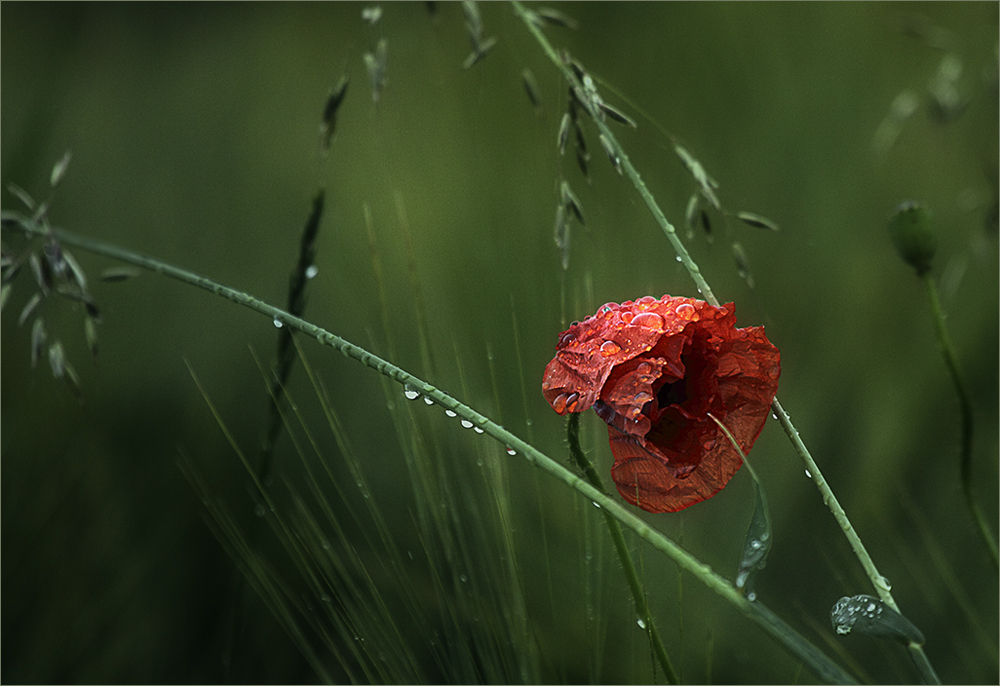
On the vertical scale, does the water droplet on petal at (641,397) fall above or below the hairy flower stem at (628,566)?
above

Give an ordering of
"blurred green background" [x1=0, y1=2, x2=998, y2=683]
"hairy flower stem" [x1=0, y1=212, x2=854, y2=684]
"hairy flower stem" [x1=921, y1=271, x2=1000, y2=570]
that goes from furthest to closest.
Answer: "blurred green background" [x1=0, y1=2, x2=998, y2=683], "hairy flower stem" [x1=921, y1=271, x2=1000, y2=570], "hairy flower stem" [x1=0, y1=212, x2=854, y2=684]

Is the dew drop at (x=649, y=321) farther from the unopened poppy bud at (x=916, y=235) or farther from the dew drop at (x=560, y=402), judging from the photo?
the unopened poppy bud at (x=916, y=235)

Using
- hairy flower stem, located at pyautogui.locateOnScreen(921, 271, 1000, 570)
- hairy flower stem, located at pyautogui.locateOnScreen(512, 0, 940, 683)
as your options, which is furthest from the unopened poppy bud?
hairy flower stem, located at pyautogui.locateOnScreen(512, 0, 940, 683)

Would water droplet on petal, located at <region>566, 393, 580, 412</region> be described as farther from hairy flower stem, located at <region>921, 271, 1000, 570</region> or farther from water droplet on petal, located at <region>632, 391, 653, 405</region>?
hairy flower stem, located at <region>921, 271, 1000, 570</region>

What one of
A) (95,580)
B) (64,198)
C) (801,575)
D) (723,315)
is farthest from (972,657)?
(64,198)

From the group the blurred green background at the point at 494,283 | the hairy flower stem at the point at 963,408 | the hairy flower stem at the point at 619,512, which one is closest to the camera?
the hairy flower stem at the point at 619,512

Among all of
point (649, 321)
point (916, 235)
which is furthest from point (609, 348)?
point (916, 235)

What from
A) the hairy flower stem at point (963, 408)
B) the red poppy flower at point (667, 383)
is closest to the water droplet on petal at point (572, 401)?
the red poppy flower at point (667, 383)
